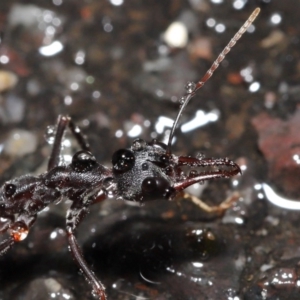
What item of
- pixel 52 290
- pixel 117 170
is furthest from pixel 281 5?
pixel 52 290

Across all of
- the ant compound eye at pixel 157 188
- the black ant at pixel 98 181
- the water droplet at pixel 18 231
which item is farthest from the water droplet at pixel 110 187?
the water droplet at pixel 18 231

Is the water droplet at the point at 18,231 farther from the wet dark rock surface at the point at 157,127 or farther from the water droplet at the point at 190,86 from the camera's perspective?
the water droplet at the point at 190,86

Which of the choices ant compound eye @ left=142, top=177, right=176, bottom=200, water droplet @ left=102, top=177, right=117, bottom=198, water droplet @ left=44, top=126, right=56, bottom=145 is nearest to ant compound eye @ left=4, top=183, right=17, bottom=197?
water droplet @ left=44, top=126, right=56, bottom=145

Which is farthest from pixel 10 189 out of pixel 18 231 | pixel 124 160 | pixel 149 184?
pixel 149 184

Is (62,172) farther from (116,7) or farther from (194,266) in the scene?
(116,7)

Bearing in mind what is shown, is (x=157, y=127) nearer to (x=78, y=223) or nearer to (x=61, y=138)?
(x=61, y=138)

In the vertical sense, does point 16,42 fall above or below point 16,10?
below
